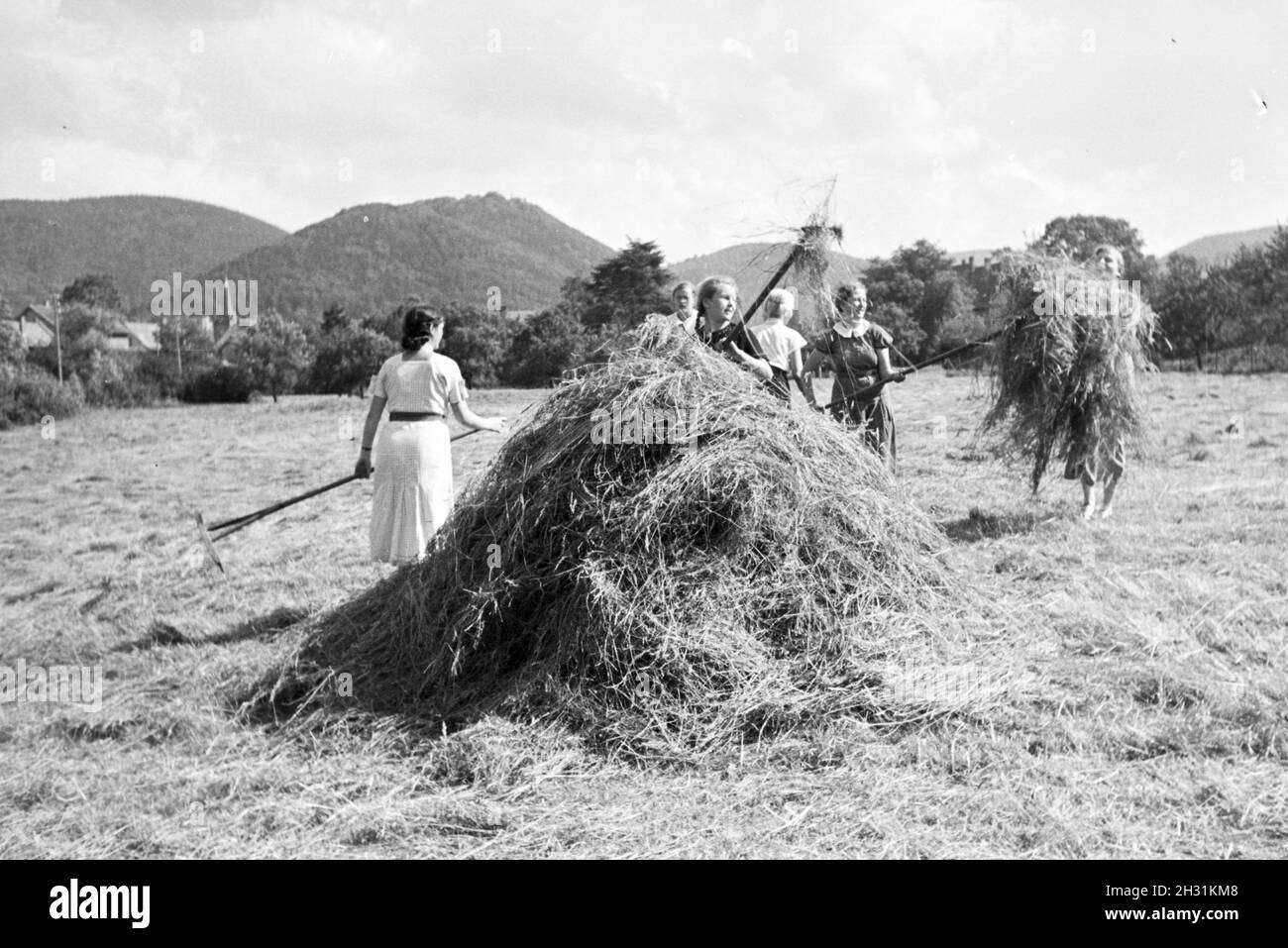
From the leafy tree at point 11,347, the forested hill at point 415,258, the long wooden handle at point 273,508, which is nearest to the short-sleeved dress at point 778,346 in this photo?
the long wooden handle at point 273,508

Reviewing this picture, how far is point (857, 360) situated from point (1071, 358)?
1.54 metres

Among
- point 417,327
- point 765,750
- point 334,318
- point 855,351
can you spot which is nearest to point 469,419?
point 417,327

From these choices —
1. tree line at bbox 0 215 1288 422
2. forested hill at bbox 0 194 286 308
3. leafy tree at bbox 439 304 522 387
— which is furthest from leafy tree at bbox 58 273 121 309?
leafy tree at bbox 439 304 522 387

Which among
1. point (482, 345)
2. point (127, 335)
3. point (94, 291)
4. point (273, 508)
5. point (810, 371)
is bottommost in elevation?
point (273, 508)

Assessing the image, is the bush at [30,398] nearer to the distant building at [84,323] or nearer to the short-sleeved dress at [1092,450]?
the distant building at [84,323]

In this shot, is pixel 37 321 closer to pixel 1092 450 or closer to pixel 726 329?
pixel 726 329

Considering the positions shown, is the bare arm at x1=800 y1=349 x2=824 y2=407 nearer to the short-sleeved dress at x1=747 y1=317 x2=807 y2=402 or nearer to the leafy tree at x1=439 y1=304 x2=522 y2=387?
the short-sleeved dress at x1=747 y1=317 x2=807 y2=402

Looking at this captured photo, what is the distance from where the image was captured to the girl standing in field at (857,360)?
274 inches

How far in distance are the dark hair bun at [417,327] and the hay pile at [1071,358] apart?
4.34m

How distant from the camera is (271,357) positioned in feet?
165

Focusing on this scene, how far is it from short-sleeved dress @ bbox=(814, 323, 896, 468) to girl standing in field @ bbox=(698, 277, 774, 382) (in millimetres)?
1550

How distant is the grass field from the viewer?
10.2ft
